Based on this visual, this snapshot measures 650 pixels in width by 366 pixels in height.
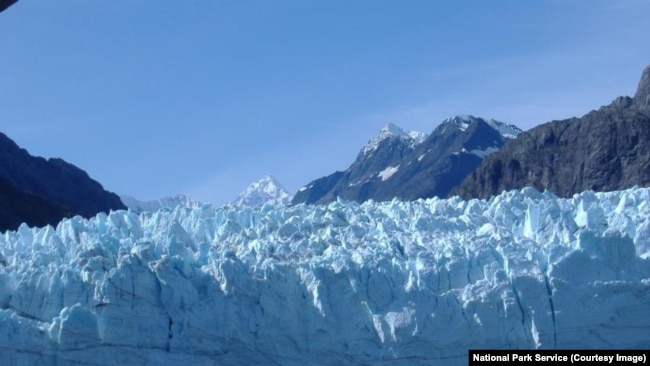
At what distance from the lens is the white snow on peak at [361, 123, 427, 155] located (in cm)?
14075

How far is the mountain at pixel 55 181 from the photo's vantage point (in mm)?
73625

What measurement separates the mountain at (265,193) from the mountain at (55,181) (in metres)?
70.2

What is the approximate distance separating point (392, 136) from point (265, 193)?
1045 inches

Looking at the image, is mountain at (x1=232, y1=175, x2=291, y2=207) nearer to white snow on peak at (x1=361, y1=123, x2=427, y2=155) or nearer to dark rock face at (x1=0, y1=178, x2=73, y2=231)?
white snow on peak at (x1=361, y1=123, x2=427, y2=155)

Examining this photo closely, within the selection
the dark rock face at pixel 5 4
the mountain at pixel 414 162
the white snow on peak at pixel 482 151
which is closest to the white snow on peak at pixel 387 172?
the mountain at pixel 414 162

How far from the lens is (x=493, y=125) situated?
440ft

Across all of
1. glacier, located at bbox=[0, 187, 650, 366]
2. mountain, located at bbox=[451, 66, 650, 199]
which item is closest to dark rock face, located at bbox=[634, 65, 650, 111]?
mountain, located at bbox=[451, 66, 650, 199]

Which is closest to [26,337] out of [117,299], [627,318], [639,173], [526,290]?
[117,299]

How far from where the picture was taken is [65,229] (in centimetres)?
2856

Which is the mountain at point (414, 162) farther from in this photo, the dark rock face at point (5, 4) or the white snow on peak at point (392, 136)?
the dark rock face at point (5, 4)

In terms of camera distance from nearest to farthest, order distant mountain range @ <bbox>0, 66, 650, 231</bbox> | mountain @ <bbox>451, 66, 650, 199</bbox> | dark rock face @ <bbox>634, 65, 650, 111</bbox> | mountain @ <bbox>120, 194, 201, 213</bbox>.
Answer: distant mountain range @ <bbox>0, 66, 650, 231</bbox>
mountain @ <bbox>451, 66, 650, 199</bbox>
dark rock face @ <bbox>634, 65, 650, 111</bbox>
mountain @ <bbox>120, 194, 201, 213</bbox>

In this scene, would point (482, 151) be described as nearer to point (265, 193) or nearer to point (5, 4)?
point (265, 193)

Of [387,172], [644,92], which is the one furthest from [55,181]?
[387,172]

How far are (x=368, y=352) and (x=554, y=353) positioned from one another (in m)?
4.09
